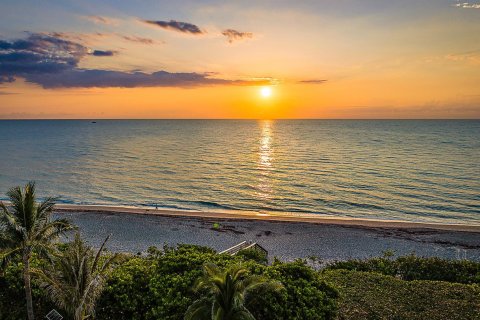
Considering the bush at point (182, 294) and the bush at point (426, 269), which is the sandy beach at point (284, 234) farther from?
the bush at point (182, 294)

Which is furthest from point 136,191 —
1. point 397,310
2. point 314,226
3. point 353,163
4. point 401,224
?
point 353,163

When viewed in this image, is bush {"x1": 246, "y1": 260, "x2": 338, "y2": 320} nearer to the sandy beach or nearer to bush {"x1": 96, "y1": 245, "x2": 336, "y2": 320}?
bush {"x1": 96, "y1": 245, "x2": 336, "y2": 320}

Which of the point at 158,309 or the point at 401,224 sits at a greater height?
the point at 158,309

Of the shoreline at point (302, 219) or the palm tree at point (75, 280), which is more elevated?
the palm tree at point (75, 280)

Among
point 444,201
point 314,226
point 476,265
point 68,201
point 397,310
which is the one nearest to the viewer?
point 397,310

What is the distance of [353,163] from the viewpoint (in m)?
67.1

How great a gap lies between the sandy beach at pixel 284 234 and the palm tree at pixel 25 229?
40.2ft

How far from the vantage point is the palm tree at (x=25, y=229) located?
1165cm

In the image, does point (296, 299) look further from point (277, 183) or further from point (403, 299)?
point (277, 183)

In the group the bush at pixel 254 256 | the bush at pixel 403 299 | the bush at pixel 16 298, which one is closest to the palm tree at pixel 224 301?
the bush at pixel 403 299

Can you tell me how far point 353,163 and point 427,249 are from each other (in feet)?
142

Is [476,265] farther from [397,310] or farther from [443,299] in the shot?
[397,310]

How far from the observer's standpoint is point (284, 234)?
28344 millimetres

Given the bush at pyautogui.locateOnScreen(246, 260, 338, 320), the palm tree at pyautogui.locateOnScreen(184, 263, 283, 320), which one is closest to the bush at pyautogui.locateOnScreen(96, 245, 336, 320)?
the bush at pyautogui.locateOnScreen(246, 260, 338, 320)
